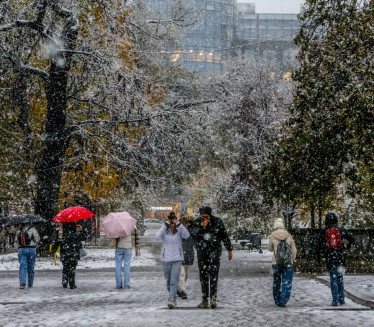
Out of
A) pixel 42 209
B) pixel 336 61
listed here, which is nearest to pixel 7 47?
pixel 42 209

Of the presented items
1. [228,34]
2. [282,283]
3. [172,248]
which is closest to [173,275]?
[172,248]

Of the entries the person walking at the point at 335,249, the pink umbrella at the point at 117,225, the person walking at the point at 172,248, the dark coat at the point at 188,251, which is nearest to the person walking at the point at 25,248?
the pink umbrella at the point at 117,225

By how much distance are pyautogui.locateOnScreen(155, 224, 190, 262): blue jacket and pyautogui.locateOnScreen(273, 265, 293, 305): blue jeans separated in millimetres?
1853

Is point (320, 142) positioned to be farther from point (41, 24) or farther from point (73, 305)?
point (41, 24)

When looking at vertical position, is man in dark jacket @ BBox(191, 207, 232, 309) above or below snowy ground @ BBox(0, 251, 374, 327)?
above

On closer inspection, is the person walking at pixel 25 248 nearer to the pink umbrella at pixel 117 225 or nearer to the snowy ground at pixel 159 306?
the snowy ground at pixel 159 306

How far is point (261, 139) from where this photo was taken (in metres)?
38.0

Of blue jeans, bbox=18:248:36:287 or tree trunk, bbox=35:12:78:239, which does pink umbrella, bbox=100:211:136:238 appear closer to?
blue jeans, bbox=18:248:36:287

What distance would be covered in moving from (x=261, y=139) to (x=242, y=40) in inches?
2806

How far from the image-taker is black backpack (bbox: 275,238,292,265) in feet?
41.2

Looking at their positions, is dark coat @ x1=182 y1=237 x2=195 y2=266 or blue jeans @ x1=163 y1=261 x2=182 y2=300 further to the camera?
dark coat @ x1=182 y1=237 x2=195 y2=266

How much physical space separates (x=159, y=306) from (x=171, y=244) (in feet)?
3.89

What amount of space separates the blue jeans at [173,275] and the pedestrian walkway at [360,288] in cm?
350

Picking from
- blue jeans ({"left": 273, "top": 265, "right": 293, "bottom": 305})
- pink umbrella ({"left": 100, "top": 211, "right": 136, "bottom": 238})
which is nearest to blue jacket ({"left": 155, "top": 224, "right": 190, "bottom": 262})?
blue jeans ({"left": 273, "top": 265, "right": 293, "bottom": 305})
